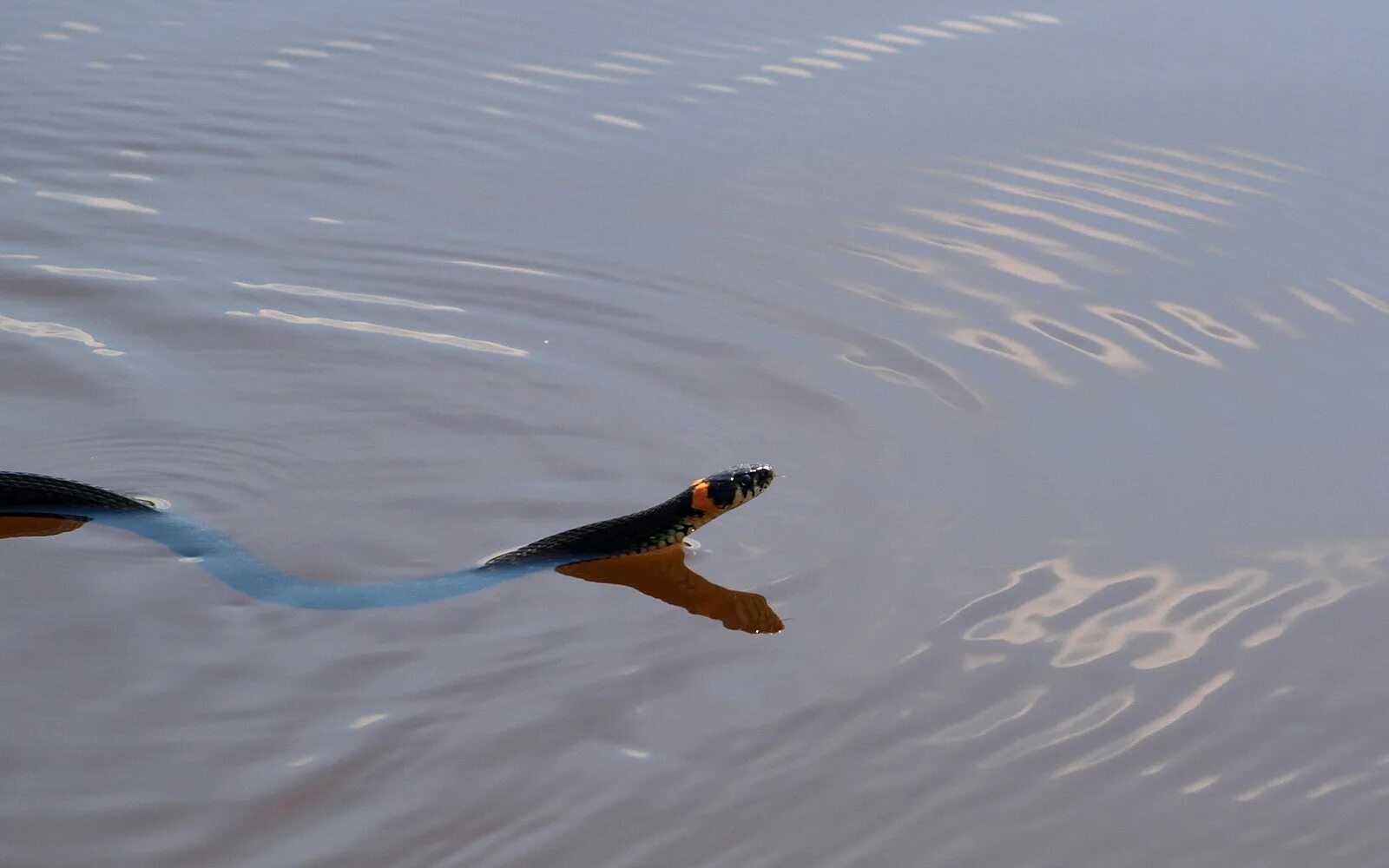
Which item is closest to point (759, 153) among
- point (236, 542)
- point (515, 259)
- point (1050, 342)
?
point (515, 259)

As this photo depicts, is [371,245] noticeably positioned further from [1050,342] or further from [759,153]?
[1050,342]

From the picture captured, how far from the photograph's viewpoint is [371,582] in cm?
538

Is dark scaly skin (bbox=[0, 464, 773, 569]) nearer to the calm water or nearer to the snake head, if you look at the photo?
the snake head

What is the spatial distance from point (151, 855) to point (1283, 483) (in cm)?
432

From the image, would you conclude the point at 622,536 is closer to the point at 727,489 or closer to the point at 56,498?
the point at 727,489

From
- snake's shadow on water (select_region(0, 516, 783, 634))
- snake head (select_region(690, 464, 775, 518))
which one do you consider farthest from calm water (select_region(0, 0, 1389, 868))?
snake head (select_region(690, 464, 775, 518))

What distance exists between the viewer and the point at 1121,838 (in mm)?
4152

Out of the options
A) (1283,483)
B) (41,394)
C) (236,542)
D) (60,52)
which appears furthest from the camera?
(60,52)

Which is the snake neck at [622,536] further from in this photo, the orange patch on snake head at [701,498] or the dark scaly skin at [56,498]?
the dark scaly skin at [56,498]

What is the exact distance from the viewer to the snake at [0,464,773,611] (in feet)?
17.3

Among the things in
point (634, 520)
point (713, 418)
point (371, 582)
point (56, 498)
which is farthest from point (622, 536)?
point (56, 498)

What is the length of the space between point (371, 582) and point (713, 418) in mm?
1726

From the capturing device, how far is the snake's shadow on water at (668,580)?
5191mm

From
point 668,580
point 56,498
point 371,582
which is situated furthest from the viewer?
point 56,498
